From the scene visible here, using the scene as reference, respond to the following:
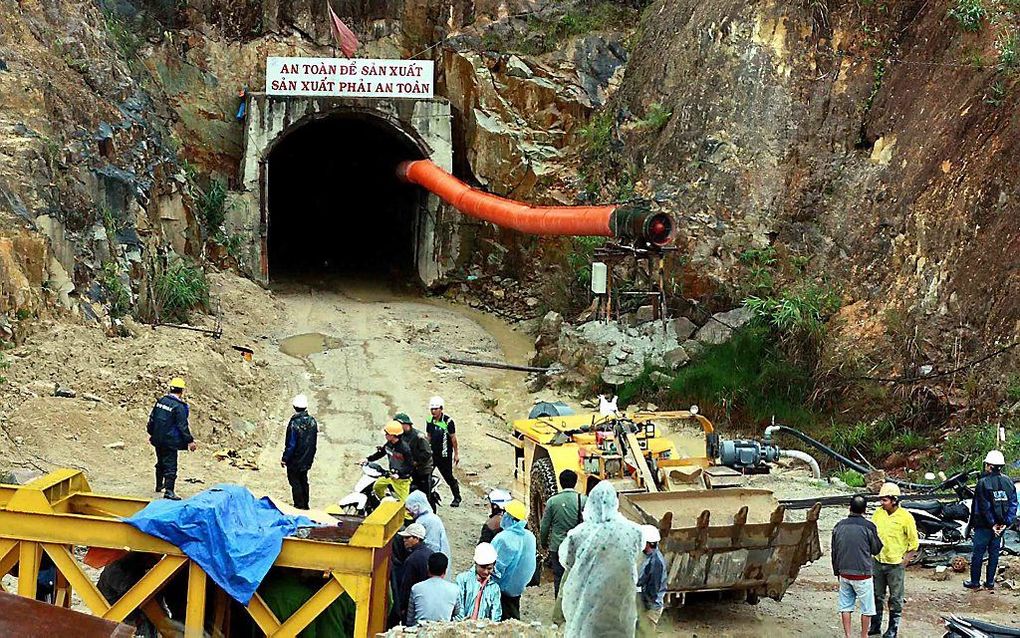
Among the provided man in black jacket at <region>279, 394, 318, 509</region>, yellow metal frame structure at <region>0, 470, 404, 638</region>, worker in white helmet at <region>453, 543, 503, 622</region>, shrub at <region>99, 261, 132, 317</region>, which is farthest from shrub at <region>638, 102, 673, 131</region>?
yellow metal frame structure at <region>0, 470, 404, 638</region>

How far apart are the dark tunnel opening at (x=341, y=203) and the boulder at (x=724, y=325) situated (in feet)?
35.8

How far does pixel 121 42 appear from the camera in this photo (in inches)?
930

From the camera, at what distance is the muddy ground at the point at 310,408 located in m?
10.1

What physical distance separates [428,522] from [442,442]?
443 centimetres

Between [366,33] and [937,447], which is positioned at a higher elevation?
[366,33]

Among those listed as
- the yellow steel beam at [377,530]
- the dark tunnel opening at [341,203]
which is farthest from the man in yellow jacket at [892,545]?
the dark tunnel opening at [341,203]

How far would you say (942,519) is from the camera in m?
11.4

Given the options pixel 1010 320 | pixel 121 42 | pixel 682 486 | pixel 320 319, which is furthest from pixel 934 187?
pixel 121 42

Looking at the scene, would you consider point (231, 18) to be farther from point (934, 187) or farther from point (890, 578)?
point (890, 578)

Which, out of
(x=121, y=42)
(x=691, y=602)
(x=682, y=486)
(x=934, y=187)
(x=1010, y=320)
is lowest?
(x=691, y=602)

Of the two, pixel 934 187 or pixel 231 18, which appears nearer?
pixel 934 187

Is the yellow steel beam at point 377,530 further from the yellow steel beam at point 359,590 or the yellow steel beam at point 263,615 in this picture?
the yellow steel beam at point 263,615

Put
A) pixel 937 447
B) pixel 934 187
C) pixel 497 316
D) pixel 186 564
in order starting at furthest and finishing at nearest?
pixel 497 316
pixel 934 187
pixel 937 447
pixel 186 564

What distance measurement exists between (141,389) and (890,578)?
9.72 metres
